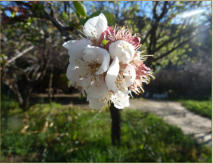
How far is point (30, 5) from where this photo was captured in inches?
64.0

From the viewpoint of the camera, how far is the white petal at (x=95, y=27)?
A: 0.77 m

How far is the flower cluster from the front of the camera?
2.19 feet

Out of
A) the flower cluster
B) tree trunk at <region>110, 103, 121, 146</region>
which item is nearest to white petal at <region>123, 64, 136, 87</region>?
the flower cluster

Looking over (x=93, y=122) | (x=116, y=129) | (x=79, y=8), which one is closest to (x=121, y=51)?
(x=79, y=8)

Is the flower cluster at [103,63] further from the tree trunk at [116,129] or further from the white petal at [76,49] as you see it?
the tree trunk at [116,129]

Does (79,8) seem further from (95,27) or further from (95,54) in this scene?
(95,54)

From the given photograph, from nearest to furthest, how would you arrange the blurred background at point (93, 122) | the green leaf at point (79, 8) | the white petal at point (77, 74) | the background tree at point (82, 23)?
the white petal at point (77, 74)
the green leaf at point (79, 8)
the background tree at point (82, 23)
the blurred background at point (93, 122)

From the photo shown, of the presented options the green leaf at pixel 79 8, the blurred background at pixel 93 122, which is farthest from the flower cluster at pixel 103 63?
the blurred background at pixel 93 122

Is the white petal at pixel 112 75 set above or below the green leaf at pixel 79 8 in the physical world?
below

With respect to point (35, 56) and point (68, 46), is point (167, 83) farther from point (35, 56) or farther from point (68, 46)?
point (68, 46)

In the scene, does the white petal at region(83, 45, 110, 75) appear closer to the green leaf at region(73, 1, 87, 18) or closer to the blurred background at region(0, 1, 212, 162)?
the green leaf at region(73, 1, 87, 18)

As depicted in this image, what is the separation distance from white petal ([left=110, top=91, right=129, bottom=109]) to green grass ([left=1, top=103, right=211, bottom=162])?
1.96 meters

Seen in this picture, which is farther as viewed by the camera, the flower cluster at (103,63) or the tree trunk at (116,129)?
the tree trunk at (116,129)

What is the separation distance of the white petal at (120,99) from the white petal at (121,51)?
0.18m
